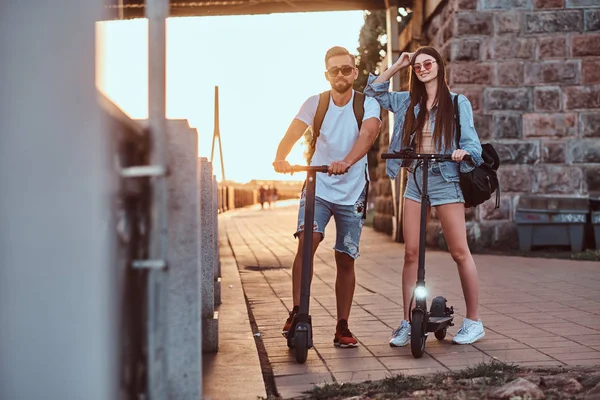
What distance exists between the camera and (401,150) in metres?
5.12

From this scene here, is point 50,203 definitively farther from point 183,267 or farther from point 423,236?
point 423,236

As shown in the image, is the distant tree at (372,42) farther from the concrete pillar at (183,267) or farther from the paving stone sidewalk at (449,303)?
the concrete pillar at (183,267)

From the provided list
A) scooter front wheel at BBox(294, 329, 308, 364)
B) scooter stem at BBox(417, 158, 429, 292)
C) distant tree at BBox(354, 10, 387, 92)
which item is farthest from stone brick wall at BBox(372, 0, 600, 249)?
distant tree at BBox(354, 10, 387, 92)

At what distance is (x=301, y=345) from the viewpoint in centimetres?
467

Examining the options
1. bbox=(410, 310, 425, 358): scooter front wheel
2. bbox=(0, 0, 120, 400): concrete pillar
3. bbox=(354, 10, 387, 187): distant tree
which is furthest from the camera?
bbox=(354, 10, 387, 187): distant tree

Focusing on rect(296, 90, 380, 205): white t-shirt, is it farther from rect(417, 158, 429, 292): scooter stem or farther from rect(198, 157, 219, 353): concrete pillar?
rect(198, 157, 219, 353): concrete pillar

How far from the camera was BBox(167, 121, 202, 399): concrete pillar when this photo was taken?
2693 millimetres

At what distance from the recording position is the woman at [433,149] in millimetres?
5152

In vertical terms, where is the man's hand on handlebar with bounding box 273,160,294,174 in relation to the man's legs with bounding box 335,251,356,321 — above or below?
above

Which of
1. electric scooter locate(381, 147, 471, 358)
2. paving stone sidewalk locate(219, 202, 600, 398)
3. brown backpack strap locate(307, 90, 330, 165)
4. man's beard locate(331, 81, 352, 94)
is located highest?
man's beard locate(331, 81, 352, 94)

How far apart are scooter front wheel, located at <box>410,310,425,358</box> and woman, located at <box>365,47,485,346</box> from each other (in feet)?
1.15

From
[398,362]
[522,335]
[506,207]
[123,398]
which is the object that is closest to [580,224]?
[506,207]

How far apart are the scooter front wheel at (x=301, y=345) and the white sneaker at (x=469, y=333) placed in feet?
3.27

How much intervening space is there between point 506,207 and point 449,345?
6804mm
